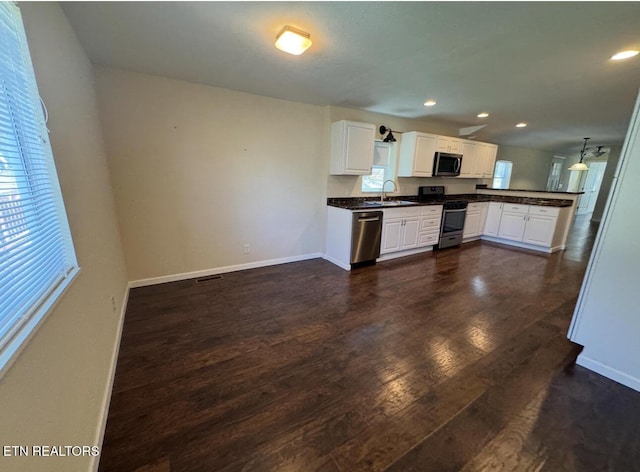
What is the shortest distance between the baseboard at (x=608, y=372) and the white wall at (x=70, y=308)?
321 centimetres

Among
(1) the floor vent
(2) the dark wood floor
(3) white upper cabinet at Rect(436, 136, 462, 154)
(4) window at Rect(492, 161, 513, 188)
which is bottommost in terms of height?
(2) the dark wood floor

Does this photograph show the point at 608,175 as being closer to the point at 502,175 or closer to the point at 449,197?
the point at 502,175

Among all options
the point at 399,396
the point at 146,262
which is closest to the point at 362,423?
the point at 399,396

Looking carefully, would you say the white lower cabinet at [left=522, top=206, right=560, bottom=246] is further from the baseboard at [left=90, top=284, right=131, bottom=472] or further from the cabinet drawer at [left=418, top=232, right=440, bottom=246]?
the baseboard at [left=90, top=284, right=131, bottom=472]

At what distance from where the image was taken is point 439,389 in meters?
1.77

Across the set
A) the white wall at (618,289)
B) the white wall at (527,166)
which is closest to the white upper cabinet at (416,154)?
the white wall at (618,289)

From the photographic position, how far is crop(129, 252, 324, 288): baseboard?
321 cm

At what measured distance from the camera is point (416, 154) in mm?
4738

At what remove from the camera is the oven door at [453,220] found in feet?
16.1

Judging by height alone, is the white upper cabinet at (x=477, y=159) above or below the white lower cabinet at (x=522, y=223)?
above

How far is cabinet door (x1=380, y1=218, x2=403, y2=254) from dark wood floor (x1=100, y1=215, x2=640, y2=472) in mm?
1175

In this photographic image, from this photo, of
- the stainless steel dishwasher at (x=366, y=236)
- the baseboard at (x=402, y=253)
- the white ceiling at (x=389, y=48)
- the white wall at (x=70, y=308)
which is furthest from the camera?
the baseboard at (x=402, y=253)

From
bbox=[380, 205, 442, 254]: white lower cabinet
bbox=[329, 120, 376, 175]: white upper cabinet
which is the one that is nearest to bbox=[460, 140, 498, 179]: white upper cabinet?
bbox=[380, 205, 442, 254]: white lower cabinet

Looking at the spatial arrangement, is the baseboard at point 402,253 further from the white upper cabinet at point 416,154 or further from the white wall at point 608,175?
the white wall at point 608,175
